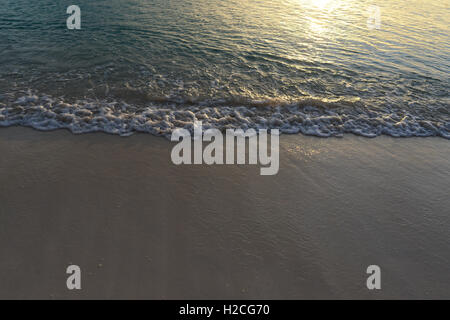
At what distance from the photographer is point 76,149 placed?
4691mm

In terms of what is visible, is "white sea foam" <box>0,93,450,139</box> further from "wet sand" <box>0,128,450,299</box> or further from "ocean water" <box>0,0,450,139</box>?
"wet sand" <box>0,128,450,299</box>

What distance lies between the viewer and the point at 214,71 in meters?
7.76

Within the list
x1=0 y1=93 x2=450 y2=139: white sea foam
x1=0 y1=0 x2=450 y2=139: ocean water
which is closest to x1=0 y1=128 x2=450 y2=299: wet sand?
x1=0 y1=93 x2=450 y2=139: white sea foam

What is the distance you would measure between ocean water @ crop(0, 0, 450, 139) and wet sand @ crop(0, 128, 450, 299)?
108 centimetres

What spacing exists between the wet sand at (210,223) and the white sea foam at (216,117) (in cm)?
41

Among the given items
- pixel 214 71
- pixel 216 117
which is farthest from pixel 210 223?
pixel 214 71

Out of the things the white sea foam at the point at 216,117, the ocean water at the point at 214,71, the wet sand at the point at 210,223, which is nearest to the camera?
the wet sand at the point at 210,223

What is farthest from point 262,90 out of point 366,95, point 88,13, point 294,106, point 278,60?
point 88,13

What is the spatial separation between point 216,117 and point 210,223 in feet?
9.40

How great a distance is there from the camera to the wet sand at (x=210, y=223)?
10.1ft

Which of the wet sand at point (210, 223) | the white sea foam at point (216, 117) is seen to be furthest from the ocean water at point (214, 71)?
the wet sand at point (210, 223)

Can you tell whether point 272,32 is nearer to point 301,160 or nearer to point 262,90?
point 262,90

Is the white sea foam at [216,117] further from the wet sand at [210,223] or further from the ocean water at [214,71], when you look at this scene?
the wet sand at [210,223]

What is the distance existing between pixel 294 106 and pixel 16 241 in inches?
221
